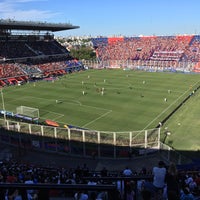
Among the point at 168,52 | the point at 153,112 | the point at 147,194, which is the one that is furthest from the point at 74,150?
the point at 168,52

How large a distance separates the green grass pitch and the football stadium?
129 millimetres

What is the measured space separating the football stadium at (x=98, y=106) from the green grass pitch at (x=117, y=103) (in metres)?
0.13

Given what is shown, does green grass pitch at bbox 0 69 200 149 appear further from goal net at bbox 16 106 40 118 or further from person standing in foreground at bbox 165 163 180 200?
person standing in foreground at bbox 165 163 180 200

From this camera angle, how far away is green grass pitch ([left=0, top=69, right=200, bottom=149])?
33.6 metres

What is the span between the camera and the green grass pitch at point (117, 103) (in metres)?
33.6

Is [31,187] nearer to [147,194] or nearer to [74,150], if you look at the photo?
[147,194]

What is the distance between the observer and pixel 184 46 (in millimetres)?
101938

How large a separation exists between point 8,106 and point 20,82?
75.6 ft

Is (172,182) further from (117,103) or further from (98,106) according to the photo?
(117,103)

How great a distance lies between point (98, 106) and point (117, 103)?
3772mm

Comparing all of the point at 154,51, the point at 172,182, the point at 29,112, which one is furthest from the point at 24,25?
the point at 172,182

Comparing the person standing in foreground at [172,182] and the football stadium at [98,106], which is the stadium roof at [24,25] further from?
the person standing in foreground at [172,182]

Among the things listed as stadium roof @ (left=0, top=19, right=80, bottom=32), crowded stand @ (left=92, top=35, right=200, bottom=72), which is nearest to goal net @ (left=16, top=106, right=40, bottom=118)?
stadium roof @ (left=0, top=19, right=80, bottom=32)

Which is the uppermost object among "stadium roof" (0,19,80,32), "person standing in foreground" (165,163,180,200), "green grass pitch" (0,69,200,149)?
"stadium roof" (0,19,80,32)
